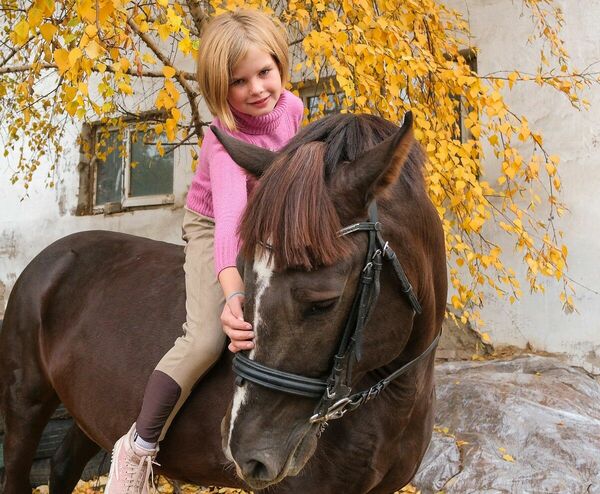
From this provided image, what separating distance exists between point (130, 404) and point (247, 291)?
3.59 feet

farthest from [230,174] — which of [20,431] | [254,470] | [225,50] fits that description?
[20,431]

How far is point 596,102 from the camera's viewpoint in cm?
487

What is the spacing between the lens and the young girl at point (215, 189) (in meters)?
1.96

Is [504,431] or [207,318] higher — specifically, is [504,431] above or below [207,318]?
below

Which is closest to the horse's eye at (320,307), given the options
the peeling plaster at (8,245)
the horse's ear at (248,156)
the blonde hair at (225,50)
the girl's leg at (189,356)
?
the horse's ear at (248,156)

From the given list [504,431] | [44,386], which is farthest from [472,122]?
[44,386]

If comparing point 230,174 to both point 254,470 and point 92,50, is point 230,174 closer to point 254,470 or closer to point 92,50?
point 92,50

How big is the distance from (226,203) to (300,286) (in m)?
0.57

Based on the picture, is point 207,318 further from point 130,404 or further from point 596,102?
point 596,102

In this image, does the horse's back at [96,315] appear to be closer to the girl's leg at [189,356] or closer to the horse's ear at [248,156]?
the girl's leg at [189,356]

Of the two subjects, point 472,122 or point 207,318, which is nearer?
point 207,318

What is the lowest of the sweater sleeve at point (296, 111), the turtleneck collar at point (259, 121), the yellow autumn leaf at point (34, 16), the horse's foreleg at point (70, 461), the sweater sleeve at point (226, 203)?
the horse's foreleg at point (70, 461)

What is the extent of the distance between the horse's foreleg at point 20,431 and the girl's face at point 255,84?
6.24 feet

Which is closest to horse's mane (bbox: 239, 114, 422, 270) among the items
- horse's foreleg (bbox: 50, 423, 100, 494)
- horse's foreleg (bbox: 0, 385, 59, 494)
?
horse's foreleg (bbox: 0, 385, 59, 494)
